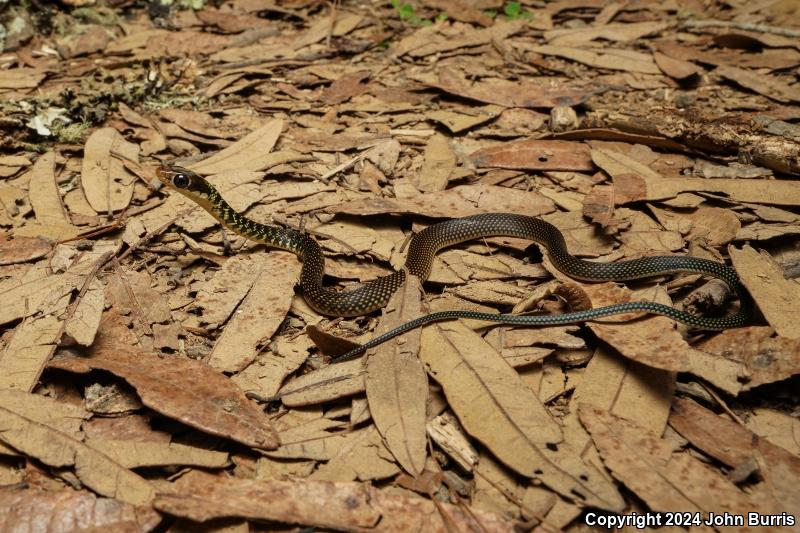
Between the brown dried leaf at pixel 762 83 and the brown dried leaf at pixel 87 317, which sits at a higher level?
the brown dried leaf at pixel 762 83

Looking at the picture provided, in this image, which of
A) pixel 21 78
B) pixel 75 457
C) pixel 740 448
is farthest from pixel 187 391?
pixel 21 78

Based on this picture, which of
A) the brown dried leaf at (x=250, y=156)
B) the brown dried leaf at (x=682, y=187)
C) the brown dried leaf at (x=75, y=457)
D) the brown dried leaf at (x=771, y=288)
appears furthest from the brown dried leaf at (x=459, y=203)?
the brown dried leaf at (x=75, y=457)

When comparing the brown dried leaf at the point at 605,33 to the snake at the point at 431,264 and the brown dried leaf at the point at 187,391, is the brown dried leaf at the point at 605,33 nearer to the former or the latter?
the snake at the point at 431,264

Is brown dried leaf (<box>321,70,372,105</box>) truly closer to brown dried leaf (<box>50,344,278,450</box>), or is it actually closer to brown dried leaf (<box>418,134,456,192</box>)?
brown dried leaf (<box>418,134,456,192</box>)

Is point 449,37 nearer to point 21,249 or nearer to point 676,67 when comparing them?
point 676,67

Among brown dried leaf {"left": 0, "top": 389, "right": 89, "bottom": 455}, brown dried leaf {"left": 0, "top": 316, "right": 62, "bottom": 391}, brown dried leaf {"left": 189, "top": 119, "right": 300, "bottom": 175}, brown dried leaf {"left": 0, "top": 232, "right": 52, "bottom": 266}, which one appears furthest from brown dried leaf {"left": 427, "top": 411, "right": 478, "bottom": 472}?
brown dried leaf {"left": 0, "top": 232, "right": 52, "bottom": 266}
